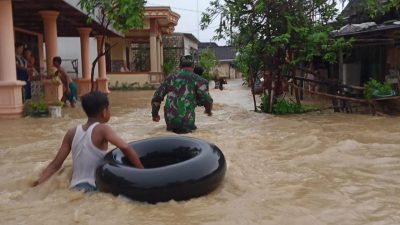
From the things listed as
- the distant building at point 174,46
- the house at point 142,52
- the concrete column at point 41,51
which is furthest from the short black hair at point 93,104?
the distant building at point 174,46

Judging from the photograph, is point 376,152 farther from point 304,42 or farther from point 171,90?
point 304,42

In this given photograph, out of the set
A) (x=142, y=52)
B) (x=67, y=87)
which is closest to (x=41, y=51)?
(x=67, y=87)

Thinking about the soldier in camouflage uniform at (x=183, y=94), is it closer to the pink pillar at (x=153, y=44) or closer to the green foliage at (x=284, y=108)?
the green foliage at (x=284, y=108)

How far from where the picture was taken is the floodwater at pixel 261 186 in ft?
12.4

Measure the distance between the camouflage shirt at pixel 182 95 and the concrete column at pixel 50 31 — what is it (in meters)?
7.49

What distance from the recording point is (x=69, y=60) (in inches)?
1003

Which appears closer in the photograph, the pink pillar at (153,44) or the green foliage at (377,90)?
the green foliage at (377,90)

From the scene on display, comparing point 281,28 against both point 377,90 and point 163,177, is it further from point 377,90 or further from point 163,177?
point 163,177

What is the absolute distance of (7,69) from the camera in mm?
10602

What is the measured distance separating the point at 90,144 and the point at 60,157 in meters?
0.39

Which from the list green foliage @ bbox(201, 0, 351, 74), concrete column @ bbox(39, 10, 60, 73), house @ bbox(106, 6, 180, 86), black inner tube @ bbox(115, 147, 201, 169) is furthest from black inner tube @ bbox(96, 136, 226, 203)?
house @ bbox(106, 6, 180, 86)

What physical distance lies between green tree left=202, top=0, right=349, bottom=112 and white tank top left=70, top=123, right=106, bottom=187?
6.70 m

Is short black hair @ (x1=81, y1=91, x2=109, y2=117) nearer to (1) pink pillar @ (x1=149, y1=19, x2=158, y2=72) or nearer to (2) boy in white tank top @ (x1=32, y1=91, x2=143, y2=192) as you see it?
(2) boy in white tank top @ (x1=32, y1=91, x2=143, y2=192)

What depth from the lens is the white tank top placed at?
4.28m
